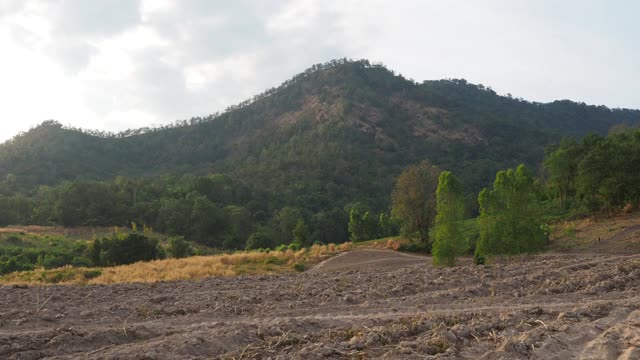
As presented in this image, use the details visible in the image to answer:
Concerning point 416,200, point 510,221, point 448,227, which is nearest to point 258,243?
point 416,200

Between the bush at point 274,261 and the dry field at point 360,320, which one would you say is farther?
the bush at point 274,261

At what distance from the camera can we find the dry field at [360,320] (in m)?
7.86

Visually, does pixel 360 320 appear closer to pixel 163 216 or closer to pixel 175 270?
pixel 175 270

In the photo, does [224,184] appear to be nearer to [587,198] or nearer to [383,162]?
[383,162]

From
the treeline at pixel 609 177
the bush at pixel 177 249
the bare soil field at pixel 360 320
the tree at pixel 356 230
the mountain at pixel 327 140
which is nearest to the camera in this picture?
the bare soil field at pixel 360 320

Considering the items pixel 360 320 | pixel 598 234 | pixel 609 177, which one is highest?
pixel 609 177

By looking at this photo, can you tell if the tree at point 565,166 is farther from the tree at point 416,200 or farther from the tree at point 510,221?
the tree at point 510,221

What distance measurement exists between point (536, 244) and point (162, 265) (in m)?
21.0

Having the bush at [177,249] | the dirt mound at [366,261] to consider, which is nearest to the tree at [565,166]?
the dirt mound at [366,261]

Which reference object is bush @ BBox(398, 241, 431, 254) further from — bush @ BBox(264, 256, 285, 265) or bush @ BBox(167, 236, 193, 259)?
bush @ BBox(167, 236, 193, 259)

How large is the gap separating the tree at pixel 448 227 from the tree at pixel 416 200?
15552 millimetres

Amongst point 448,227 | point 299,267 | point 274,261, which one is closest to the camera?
point 448,227

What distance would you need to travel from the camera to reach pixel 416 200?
42.8 metres

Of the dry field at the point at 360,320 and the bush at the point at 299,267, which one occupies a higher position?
the dry field at the point at 360,320
